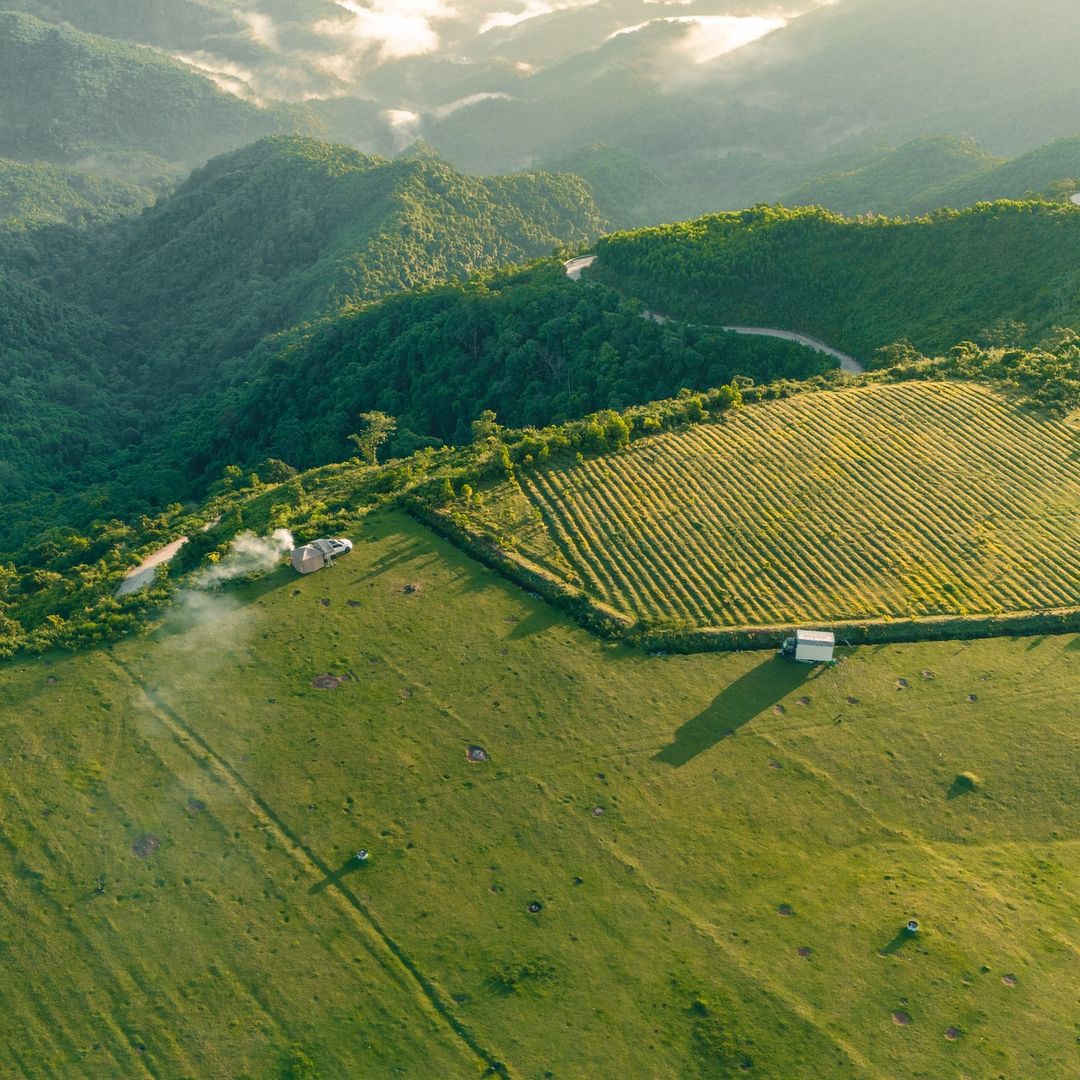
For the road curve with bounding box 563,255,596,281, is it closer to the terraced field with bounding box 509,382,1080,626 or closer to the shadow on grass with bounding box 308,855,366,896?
the terraced field with bounding box 509,382,1080,626

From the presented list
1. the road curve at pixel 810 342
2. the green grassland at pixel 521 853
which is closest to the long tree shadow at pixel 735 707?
the green grassland at pixel 521 853

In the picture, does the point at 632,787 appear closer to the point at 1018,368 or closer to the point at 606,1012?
the point at 606,1012

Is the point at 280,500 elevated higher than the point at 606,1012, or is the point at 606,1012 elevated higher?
the point at 280,500

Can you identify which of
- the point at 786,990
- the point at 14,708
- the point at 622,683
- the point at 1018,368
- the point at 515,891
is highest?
the point at 1018,368

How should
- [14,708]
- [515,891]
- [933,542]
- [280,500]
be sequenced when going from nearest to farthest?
[515,891] < [14,708] < [933,542] < [280,500]

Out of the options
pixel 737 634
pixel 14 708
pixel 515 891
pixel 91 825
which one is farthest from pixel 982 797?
pixel 14 708

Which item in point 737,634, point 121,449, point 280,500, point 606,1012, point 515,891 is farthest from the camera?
point 121,449
